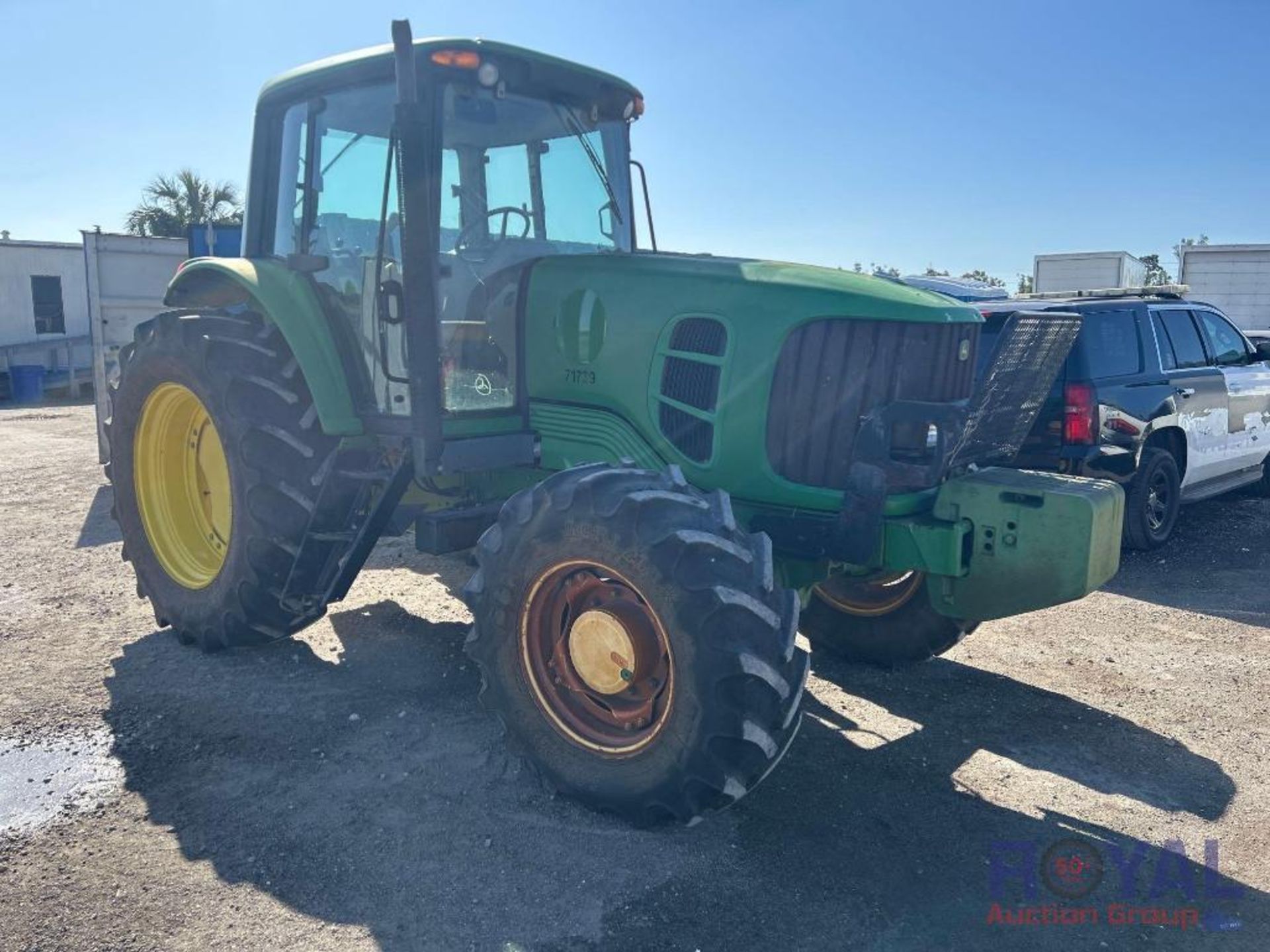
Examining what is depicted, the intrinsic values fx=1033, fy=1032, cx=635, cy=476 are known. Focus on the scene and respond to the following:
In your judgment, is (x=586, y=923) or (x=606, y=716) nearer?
(x=586, y=923)

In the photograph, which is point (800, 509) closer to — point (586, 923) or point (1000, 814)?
point (1000, 814)

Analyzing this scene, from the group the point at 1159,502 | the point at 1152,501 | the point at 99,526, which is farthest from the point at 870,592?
the point at 99,526

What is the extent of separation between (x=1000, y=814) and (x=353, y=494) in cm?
303

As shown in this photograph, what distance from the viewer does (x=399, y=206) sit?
13.4 ft

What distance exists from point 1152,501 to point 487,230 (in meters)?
5.78

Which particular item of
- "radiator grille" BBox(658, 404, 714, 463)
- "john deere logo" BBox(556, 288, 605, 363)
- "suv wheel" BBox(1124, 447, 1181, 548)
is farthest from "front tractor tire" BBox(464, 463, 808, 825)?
"suv wheel" BBox(1124, 447, 1181, 548)

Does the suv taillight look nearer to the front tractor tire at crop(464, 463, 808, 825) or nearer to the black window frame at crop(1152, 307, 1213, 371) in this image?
the black window frame at crop(1152, 307, 1213, 371)

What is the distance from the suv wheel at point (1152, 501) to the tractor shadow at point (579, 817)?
10.3 ft

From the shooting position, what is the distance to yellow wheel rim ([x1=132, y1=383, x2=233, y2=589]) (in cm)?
530

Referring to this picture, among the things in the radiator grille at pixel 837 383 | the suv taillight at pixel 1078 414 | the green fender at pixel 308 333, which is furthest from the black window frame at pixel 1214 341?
the green fender at pixel 308 333

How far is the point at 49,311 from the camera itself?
22312 millimetres

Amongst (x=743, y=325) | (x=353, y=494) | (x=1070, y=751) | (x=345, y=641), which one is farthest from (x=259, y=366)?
(x=1070, y=751)

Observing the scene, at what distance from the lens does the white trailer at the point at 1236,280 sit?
686 inches

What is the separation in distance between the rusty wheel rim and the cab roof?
2179mm
